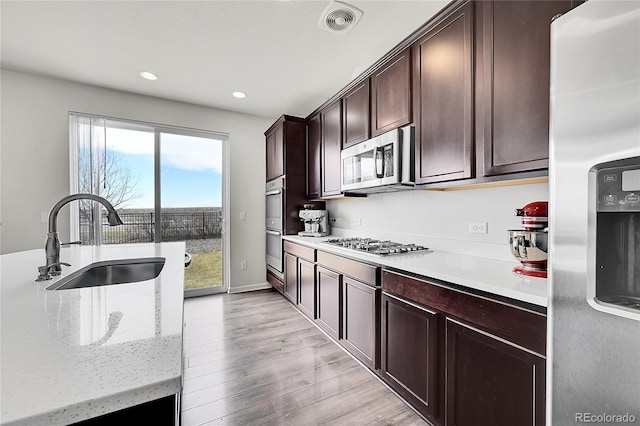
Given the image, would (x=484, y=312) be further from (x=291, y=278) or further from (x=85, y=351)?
(x=291, y=278)

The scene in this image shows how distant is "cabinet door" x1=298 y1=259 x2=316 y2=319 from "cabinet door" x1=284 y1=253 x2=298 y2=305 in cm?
11

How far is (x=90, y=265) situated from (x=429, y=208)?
2351 millimetres

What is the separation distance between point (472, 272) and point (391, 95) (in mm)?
1461

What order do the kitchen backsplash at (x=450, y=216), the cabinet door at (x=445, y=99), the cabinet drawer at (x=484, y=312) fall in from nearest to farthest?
the cabinet drawer at (x=484, y=312), the cabinet door at (x=445, y=99), the kitchen backsplash at (x=450, y=216)

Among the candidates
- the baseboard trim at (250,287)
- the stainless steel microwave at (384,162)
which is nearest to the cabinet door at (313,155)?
the stainless steel microwave at (384,162)

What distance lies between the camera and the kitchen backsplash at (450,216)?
1703 millimetres

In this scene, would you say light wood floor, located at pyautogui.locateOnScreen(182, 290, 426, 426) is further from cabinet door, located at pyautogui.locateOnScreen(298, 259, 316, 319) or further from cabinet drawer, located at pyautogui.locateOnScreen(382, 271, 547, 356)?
cabinet drawer, located at pyautogui.locateOnScreen(382, 271, 547, 356)

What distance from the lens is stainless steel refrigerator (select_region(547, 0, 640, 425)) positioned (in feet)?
2.31

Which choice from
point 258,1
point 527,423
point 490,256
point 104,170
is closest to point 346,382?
point 527,423

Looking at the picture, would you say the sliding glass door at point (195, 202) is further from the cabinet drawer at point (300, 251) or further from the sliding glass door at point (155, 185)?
the cabinet drawer at point (300, 251)

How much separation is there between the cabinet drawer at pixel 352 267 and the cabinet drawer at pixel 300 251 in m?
0.17

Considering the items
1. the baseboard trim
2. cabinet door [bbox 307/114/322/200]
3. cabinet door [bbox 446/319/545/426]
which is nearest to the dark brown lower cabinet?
the baseboard trim

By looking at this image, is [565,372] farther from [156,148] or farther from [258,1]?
[156,148]

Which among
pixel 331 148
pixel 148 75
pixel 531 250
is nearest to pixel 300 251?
pixel 331 148
